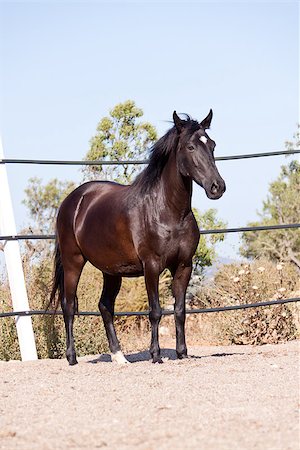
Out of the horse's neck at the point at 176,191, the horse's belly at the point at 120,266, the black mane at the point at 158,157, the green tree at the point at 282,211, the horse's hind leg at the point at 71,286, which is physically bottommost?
the green tree at the point at 282,211

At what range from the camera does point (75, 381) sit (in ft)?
16.0

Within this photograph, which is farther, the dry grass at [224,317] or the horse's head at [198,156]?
the dry grass at [224,317]

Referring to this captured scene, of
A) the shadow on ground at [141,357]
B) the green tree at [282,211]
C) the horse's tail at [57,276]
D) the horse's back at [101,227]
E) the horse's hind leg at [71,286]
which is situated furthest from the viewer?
the green tree at [282,211]

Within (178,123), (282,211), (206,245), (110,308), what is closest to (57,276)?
(110,308)

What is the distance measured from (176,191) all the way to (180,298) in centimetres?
77

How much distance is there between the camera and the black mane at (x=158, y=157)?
5.88 meters

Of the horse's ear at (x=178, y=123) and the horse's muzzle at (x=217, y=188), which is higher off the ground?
the horse's ear at (x=178, y=123)

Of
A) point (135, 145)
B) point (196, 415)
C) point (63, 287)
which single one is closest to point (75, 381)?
point (196, 415)

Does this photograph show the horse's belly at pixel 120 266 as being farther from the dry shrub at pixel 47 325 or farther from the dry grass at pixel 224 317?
the dry grass at pixel 224 317

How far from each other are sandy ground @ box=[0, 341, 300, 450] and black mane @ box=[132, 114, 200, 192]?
131cm

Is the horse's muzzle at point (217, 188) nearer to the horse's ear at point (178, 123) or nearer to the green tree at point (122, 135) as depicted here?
the horse's ear at point (178, 123)

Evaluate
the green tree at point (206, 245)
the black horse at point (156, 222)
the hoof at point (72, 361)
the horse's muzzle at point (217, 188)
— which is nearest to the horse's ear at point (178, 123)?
the black horse at point (156, 222)

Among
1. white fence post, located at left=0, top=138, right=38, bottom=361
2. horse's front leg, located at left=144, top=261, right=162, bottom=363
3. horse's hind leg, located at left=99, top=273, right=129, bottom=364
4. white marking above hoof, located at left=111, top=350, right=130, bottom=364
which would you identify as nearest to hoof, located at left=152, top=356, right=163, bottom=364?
horse's front leg, located at left=144, top=261, right=162, bottom=363

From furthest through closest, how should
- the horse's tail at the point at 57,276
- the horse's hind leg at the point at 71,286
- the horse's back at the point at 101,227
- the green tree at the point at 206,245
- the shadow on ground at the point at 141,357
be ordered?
the green tree at the point at 206,245
the horse's tail at the point at 57,276
the horse's hind leg at the point at 71,286
the shadow on ground at the point at 141,357
the horse's back at the point at 101,227
